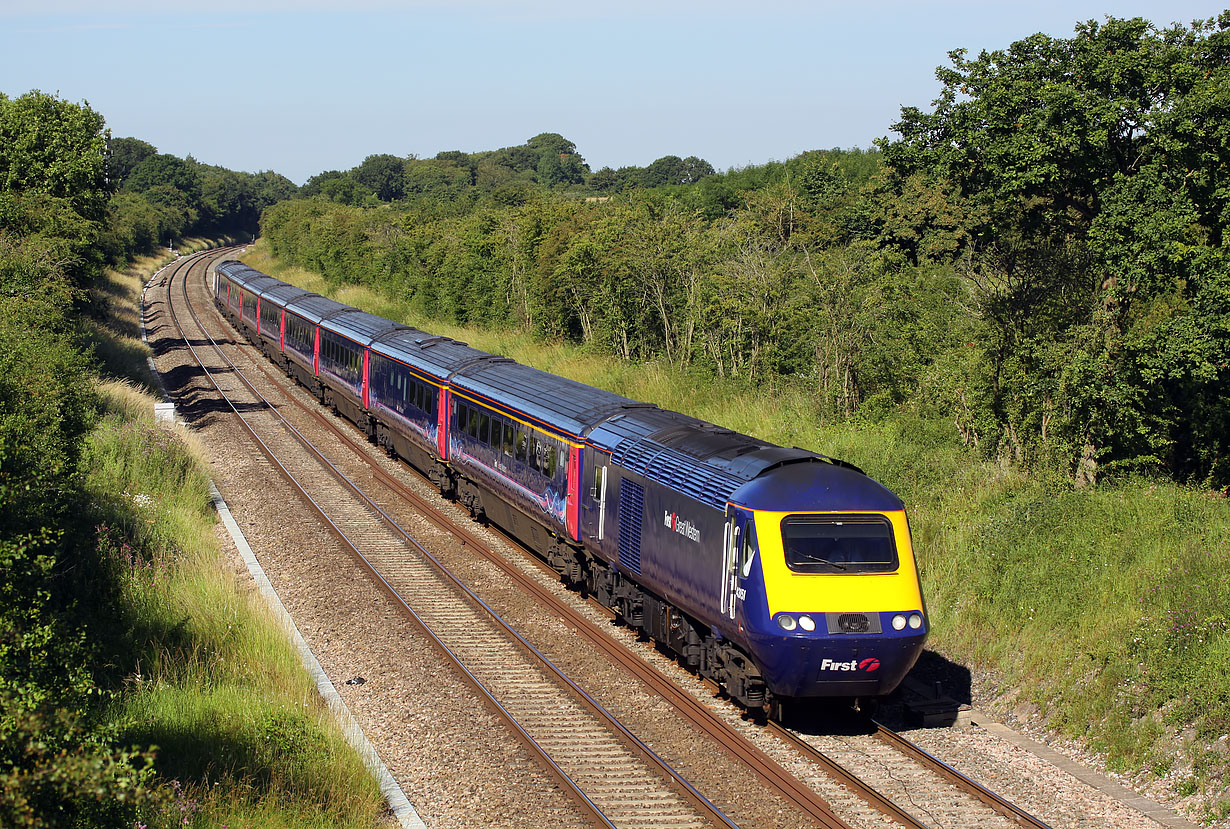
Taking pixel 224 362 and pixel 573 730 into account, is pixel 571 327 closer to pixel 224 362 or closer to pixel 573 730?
pixel 224 362

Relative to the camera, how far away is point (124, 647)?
12.1 meters

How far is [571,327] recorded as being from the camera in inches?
1393

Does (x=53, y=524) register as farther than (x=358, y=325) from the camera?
No

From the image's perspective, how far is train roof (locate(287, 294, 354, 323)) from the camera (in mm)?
32250

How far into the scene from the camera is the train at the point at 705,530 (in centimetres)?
1020

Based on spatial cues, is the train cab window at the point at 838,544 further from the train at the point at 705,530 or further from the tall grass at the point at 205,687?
the tall grass at the point at 205,687

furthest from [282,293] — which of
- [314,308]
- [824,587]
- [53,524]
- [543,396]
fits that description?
[824,587]

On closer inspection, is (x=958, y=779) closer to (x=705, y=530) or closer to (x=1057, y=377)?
(x=705, y=530)

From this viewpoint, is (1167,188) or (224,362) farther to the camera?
(224,362)

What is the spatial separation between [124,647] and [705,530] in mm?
7039

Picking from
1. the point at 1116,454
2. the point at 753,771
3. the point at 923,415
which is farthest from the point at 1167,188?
the point at 753,771

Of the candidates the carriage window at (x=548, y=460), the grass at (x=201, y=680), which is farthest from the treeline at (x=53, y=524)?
the carriage window at (x=548, y=460)

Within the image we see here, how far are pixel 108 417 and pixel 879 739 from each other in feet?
59.4

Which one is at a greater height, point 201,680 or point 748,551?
point 748,551
